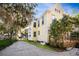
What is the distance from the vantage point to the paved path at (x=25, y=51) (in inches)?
80.7

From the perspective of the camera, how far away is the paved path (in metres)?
2.05

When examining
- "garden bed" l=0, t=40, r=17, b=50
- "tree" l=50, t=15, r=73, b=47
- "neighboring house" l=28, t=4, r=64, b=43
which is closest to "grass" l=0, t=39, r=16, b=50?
"garden bed" l=0, t=40, r=17, b=50

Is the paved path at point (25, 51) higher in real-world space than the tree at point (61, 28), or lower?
lower

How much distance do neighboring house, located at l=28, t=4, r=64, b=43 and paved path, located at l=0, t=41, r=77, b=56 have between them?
11cm

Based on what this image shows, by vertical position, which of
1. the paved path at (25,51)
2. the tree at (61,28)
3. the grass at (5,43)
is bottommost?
the paved path at (25,51)

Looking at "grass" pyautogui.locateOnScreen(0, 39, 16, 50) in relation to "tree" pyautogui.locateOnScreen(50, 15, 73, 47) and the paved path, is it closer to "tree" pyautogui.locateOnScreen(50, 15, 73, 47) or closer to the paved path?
the paved path

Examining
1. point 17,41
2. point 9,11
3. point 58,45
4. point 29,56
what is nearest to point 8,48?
point 17,41

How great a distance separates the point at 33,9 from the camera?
6.89 ft

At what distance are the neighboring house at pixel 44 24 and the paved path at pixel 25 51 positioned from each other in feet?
0.37

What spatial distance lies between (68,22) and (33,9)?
43 centimetres

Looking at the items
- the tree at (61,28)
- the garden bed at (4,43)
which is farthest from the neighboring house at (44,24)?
the garden bed at (4,43)

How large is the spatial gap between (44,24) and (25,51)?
1.25 feet

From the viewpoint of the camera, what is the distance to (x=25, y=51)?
80.8 inches

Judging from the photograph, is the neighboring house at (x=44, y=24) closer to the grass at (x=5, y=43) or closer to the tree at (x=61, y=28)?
the tree at (x=61, y=28)
